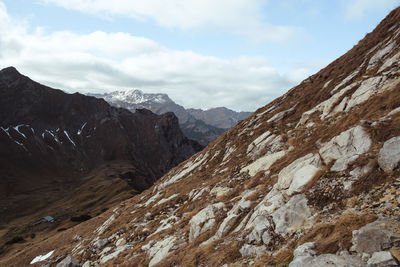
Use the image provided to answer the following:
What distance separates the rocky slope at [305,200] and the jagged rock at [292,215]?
6 cm

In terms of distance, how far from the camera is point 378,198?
11.8m

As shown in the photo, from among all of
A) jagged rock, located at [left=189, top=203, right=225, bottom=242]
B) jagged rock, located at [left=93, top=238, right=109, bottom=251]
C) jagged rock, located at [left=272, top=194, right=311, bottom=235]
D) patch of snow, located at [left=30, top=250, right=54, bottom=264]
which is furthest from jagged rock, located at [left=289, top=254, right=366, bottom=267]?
patch of snow, located at [left=30, top=250, right=54, bottom=264]

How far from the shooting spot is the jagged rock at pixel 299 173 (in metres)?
16.0

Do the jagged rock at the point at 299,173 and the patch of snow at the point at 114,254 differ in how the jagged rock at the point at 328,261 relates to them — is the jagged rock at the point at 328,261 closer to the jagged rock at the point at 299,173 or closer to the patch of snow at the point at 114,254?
the jagged rock at the point at 299,173

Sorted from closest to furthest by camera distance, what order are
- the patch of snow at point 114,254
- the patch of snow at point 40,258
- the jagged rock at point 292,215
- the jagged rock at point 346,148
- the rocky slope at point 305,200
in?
the rocky slope at point 305,200, the jagged rock at point 292,215, the jagged rock at point 346,148, the patch of snow at point 114,254, the patch of snow at point 40,258

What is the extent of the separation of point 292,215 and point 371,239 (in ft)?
15.5

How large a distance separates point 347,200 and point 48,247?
2061 inches

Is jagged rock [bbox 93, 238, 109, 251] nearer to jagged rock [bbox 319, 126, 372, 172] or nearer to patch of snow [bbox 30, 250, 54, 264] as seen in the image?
patch of snow [bbox 30, 250, 54, 264]

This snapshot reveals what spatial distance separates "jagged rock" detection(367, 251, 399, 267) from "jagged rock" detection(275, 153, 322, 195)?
6.79 m

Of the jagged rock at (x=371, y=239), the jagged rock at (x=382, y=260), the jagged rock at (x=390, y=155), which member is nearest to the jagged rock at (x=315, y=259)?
the jagged rock at (x=382, y=260)

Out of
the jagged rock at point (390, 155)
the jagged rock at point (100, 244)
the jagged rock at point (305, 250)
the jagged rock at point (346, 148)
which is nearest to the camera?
the jagged rock at point (305, 250)

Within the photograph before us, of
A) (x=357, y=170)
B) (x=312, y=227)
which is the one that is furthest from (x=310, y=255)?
(x=357, y=170)

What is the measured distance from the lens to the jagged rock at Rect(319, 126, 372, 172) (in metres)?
15.2

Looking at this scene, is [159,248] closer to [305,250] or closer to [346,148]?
[305,250]
